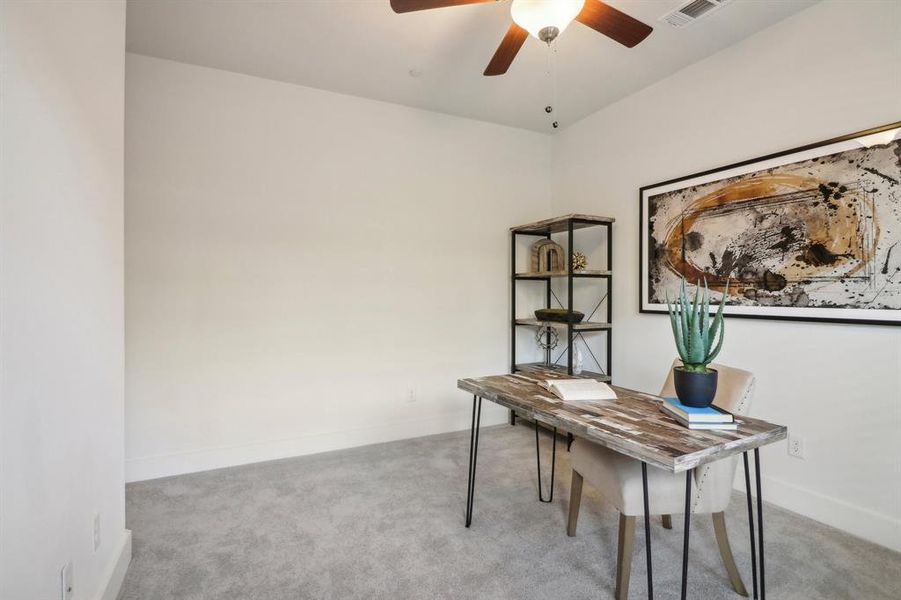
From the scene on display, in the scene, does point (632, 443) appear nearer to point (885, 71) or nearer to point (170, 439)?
point (885, 71)

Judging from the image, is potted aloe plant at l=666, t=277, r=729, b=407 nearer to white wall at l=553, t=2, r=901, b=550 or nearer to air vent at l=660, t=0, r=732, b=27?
white wall at l=553, t=2, r=901, b=550

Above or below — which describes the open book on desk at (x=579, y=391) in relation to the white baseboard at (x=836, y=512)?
above

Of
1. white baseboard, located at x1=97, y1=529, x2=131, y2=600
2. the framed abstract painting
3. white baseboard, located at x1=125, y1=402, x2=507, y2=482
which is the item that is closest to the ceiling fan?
the framed abstract painting

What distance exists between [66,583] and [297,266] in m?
2.17

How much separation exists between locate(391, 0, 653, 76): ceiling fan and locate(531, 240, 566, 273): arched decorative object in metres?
1.99

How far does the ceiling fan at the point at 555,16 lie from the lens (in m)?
1.59


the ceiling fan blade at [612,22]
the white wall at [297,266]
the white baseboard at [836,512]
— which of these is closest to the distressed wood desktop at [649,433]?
the white baseboard at [836,512]

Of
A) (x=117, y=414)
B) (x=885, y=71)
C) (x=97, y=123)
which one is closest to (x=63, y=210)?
(x=97, y=123)

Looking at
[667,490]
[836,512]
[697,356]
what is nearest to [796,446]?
[836,512]

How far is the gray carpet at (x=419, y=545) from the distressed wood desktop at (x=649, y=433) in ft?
1.39

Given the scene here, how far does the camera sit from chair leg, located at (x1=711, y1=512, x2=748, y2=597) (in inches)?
65.0

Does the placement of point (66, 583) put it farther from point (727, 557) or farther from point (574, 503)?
point (727, 557)

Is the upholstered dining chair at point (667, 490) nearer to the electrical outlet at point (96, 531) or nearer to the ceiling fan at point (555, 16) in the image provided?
the ceiling fan at point (555, 16)

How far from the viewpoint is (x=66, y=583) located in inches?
48.6
